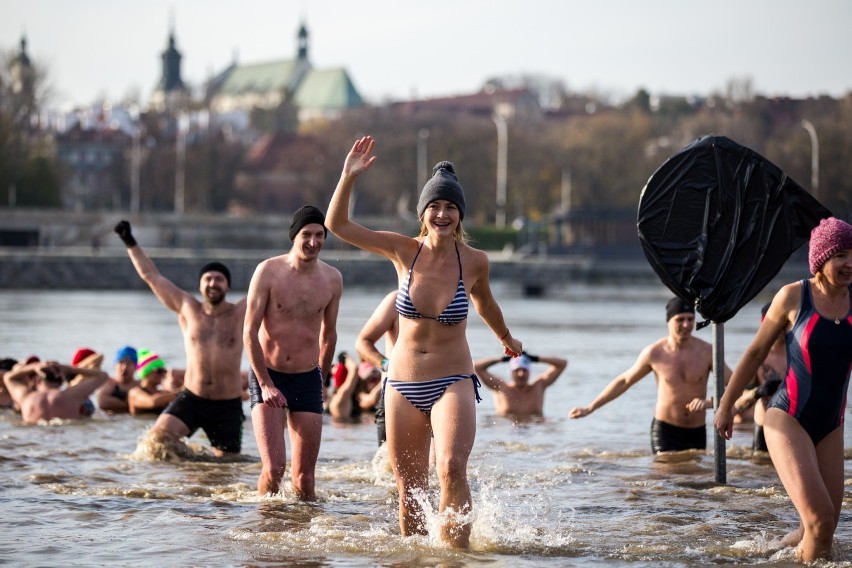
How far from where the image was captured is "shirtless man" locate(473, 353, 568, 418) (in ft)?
48.4

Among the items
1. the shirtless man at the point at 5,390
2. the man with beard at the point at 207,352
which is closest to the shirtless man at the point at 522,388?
the man with beard at the point at 207,352

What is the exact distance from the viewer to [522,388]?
50.6 ft

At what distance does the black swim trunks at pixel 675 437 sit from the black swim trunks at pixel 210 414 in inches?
141

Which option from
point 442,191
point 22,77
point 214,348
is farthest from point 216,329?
point 22,77

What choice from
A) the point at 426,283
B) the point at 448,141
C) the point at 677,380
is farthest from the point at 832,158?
the point at 426,283

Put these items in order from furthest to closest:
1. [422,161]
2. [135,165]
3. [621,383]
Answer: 1. [135,165]
2. [422,161]
3. [621,383]

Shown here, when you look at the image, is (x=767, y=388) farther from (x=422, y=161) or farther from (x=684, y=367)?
(x=422, y=161)

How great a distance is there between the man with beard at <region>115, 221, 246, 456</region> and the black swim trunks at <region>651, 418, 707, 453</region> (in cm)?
359

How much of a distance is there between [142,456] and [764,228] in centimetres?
575

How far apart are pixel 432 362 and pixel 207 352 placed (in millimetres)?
4357

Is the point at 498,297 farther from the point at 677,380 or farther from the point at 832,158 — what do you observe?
the point at 677,380

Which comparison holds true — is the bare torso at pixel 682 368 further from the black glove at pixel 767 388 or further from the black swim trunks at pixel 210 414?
the black swim trunks at pixel 210 414

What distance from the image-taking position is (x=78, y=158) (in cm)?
14088

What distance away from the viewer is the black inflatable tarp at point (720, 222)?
967 cm
